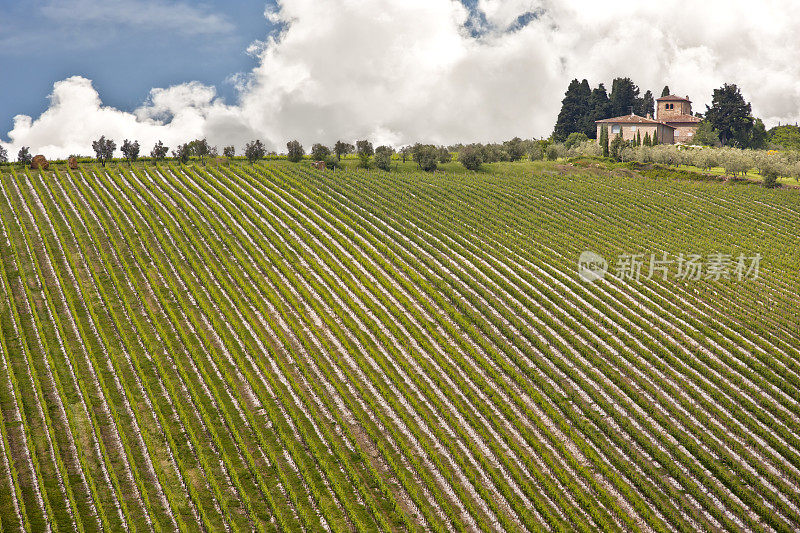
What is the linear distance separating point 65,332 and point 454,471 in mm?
20981

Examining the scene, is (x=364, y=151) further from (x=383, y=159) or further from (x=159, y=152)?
(x=159, y=152)

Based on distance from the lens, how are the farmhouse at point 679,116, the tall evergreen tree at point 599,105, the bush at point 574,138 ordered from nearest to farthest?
1. the bush at point 574,138
2. the farmhouse at point 679,116
3. the tall evergreen tree at point 599,105

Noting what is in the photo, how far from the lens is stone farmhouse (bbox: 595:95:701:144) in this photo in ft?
360

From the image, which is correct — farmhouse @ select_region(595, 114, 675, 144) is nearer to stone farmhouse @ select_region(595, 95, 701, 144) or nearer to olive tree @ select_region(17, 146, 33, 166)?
stone farmhouse @ select_region(595, 95, 701, 144)

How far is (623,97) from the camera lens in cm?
→ 13125

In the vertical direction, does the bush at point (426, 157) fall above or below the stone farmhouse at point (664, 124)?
below

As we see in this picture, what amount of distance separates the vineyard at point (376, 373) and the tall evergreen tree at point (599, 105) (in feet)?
244

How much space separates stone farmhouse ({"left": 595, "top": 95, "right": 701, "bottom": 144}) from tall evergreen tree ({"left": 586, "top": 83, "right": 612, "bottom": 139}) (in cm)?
448

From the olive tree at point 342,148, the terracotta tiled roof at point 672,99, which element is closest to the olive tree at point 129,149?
the olive tree at point 342,148

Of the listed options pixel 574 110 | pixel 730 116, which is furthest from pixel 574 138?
pixel 730 116

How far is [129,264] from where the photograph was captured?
142ft


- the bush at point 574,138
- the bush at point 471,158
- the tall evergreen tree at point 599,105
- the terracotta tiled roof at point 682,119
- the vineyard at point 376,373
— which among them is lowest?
the vineyard at point 376,373

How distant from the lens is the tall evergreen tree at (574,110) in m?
129

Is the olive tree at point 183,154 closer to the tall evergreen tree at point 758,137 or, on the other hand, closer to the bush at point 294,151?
the bush at point 294,151
